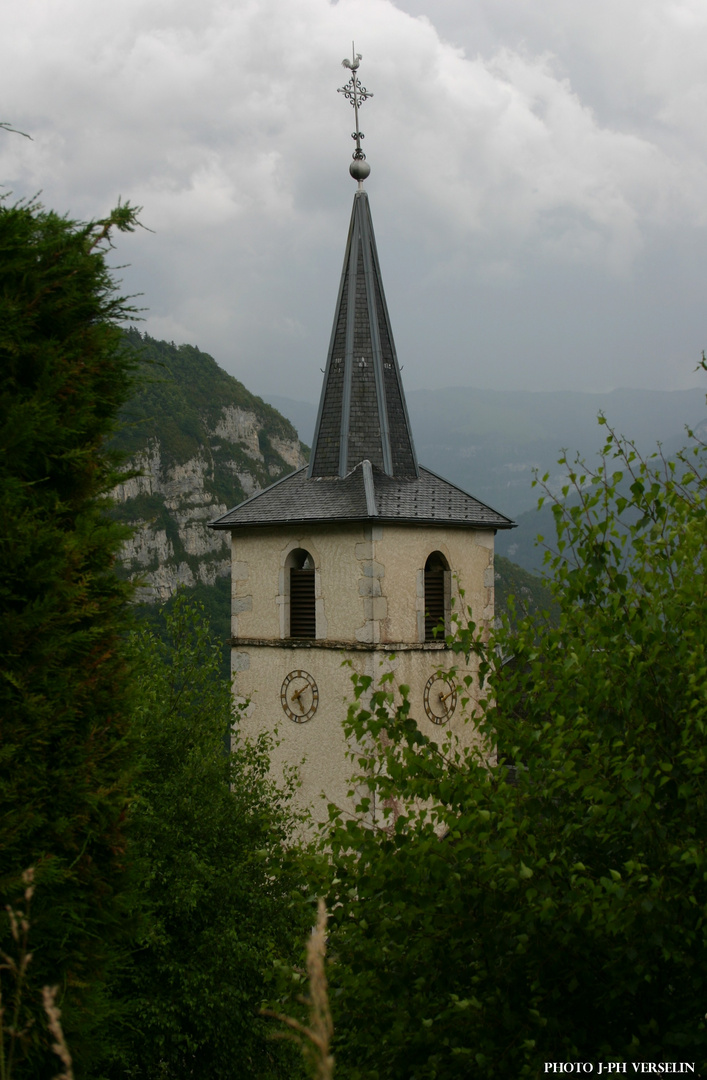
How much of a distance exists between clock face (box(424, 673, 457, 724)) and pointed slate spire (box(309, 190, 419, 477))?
3003mm

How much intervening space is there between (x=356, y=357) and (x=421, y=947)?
33.8 feet

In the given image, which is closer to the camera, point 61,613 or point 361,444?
point 61,613

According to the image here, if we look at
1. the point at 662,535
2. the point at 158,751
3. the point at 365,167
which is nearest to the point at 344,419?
the point at 365,167

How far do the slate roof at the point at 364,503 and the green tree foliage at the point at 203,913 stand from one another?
311 centimetres

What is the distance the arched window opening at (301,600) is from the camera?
13430 millimetres

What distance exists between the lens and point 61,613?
4629mm

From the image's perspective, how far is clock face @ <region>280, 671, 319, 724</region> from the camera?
13.2 m

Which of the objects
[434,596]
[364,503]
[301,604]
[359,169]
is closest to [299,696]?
[301,604]

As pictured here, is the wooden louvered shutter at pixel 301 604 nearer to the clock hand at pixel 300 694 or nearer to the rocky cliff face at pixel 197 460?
the clock hand at pixel 300 694

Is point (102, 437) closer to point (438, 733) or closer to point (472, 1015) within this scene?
point (472, 1015)

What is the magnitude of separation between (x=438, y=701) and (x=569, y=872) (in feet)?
27.5

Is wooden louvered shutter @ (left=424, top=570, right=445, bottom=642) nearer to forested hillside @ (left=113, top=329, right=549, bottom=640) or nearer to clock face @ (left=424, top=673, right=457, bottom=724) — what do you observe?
clock face @ (left=424, top=673, right=457, bottom=724)

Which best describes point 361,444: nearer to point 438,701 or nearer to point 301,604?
point 301,604

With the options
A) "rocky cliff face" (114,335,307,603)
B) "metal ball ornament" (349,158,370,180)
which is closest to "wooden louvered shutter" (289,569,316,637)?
"metal ball ornament" (349,158,370,180)
